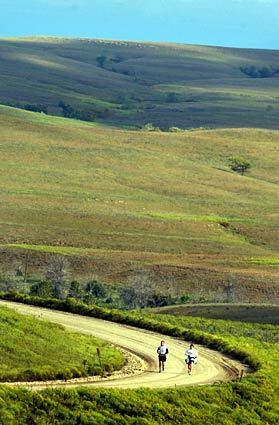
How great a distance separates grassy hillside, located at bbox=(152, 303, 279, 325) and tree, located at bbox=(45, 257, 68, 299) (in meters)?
6.83

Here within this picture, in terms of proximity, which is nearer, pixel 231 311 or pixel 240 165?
pixel 231 311

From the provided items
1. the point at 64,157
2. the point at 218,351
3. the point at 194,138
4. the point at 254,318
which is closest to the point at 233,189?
the point at 64,157

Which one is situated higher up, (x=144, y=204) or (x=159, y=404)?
(x=159, y=404)

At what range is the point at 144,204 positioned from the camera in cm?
12612

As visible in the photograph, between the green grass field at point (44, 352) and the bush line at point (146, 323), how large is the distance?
4.08 m

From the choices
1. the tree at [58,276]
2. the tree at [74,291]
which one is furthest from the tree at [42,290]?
the tree at [74,291]

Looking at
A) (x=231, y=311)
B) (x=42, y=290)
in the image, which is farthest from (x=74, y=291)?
(x=231, y=311)

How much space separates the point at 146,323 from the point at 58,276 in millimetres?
29643

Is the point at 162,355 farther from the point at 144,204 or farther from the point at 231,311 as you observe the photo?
the point at 144,204

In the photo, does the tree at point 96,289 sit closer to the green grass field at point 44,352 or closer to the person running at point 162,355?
the green grass field at point 44,352

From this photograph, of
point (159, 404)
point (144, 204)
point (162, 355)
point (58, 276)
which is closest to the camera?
point (159, 404)

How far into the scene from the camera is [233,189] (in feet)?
468

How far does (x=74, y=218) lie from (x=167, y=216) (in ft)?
36.4

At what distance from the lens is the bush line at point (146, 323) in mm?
38037
